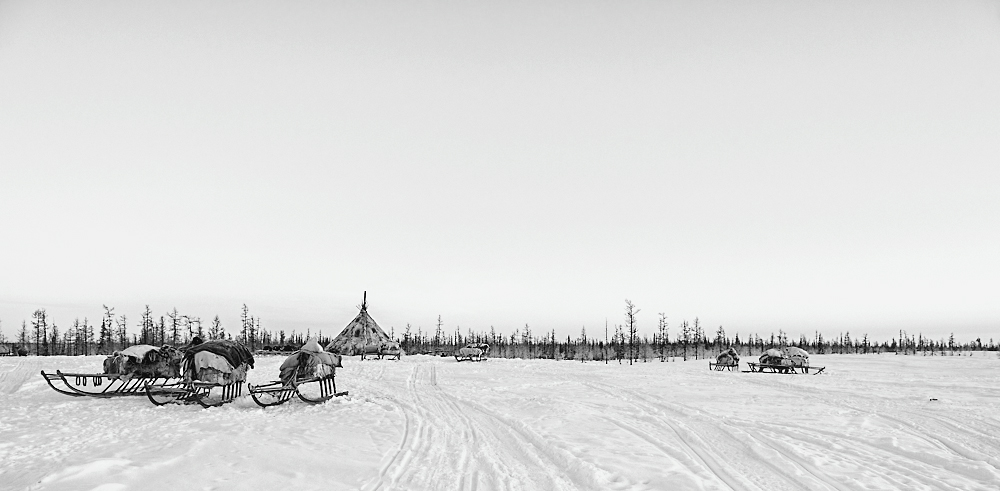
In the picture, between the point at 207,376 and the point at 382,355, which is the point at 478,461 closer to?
the point at 207,376

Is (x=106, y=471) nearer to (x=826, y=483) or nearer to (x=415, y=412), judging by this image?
(x=415, y=412)

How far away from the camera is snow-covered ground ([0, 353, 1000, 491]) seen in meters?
6.99

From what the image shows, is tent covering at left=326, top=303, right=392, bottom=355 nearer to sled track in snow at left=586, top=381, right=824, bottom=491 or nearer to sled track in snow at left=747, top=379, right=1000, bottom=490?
sled track in snow at left=586, top=381, right=824, bottom=491

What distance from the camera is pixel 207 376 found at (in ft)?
45.4

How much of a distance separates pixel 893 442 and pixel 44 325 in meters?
105

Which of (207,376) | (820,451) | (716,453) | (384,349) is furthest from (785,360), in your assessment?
(384,349)

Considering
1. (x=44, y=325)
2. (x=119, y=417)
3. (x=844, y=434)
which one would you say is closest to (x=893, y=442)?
(x=844, y=434)

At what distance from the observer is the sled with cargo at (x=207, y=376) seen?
13.8 m

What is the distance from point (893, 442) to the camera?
9.24m

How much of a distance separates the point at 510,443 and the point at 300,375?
25.7 feet

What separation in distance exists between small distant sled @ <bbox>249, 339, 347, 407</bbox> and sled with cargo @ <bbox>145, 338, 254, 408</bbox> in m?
0.65

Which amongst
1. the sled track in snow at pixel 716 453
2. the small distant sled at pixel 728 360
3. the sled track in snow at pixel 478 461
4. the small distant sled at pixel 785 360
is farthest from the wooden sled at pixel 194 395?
the small distant sled at pixel 728 360

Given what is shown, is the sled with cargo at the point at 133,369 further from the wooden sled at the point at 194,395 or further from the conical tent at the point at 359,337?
the conical tent at the point at 359,337

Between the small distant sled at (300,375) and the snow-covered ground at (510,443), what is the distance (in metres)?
0.39
